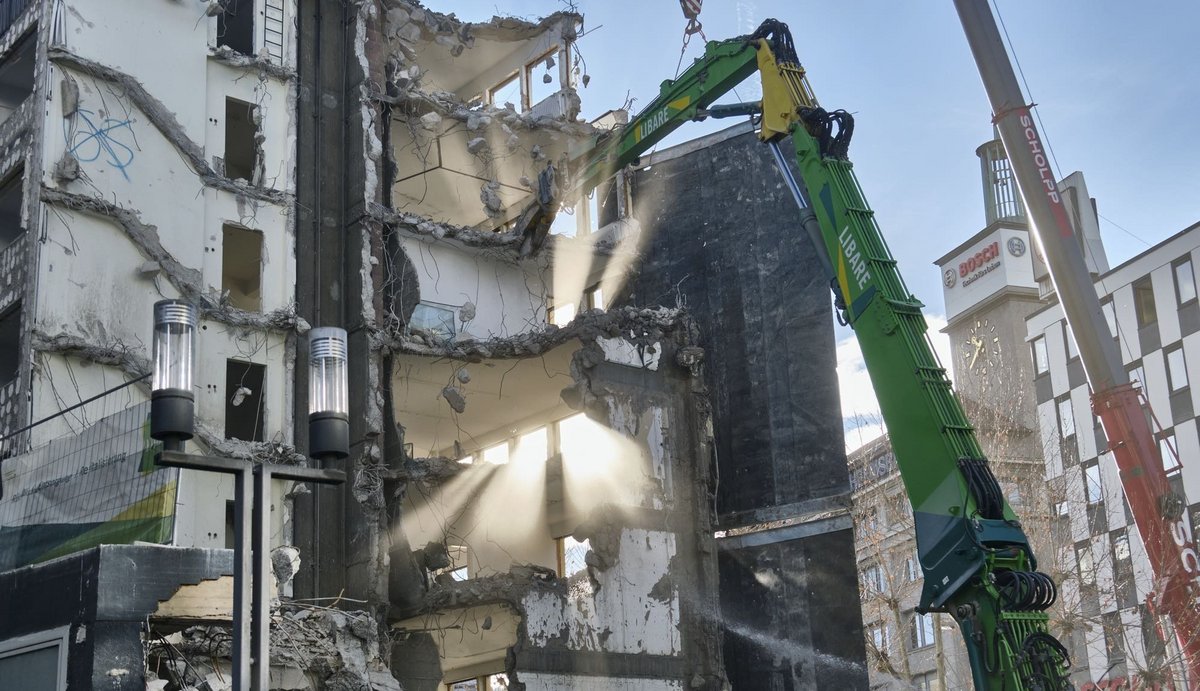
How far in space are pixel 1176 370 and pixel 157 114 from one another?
4061cm

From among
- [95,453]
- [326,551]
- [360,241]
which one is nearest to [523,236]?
[360,241]

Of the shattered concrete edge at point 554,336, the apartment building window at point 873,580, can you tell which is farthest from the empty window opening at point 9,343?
the apartment building window at point 873,580

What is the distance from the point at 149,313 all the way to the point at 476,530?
887 centimetres

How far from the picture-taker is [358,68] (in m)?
28.0

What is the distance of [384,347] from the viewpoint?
2586 cm

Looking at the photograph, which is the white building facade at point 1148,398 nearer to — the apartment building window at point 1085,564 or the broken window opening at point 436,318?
the apartment building window at point 1085,564

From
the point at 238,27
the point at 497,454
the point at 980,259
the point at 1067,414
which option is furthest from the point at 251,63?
the point at 980,259

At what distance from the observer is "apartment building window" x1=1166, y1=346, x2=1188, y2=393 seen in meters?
51.2

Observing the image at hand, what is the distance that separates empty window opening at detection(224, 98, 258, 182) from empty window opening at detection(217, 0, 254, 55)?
4.28 ft

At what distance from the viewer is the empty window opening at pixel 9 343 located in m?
23.8

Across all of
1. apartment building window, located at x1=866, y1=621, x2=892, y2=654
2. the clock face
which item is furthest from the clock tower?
apartment building window, located at x1=866, y1=621, x2=892, y2=654

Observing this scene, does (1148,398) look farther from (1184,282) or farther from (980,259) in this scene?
(980,259)

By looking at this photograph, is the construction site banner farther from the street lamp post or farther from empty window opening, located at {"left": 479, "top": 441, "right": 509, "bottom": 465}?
empty window opening, located at {"left": 479, "top": 441, "right": 509, "bottom": 465}

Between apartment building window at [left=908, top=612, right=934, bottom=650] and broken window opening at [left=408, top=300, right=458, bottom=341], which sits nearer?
broken window opening at [left=408, top=300, right=458, bottom=341]
